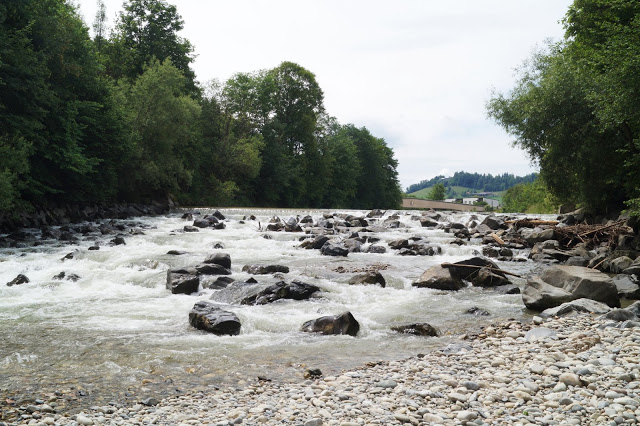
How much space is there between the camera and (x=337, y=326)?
8617mm

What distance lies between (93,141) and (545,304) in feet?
91.6

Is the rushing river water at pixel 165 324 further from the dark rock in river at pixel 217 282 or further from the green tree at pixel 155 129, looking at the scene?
the green tree at pixel 155 129

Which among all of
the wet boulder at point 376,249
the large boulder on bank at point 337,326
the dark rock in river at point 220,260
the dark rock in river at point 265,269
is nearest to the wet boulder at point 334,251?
the wet boulder at point 376,249

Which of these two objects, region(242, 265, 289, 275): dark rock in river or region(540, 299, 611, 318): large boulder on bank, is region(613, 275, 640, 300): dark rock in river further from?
region(242, 265, 289, 275): dark rock in river

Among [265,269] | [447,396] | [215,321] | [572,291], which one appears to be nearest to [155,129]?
[265,269]

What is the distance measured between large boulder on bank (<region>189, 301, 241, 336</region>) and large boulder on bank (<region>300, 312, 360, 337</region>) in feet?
4.47

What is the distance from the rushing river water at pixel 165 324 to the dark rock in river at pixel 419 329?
0.68 feet

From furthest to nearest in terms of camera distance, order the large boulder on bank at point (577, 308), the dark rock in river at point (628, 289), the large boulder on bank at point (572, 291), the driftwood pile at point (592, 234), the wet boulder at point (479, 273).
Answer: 1. the driftwood pile at point (592, 234)
2. the wet boulder at point (479, 273)
3. the dark rock in river at point (628, 289)
4. the large boulder on bank at point (572, 291)
5. the large boulder on bank at point (577, 308)

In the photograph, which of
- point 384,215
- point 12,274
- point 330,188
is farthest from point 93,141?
point 330,188

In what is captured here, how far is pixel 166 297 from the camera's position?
11547 mm

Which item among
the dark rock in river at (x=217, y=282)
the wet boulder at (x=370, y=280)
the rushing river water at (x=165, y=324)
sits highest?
the wet boulder at (x=370, y=280)

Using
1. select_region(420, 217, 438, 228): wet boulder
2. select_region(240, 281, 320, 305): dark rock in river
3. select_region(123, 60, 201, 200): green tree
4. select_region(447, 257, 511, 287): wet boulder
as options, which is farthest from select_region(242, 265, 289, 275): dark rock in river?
select_region(123, 60, 201, 200): green tree

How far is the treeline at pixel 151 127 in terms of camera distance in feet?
72.8

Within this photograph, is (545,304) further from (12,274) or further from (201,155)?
(201,155)
